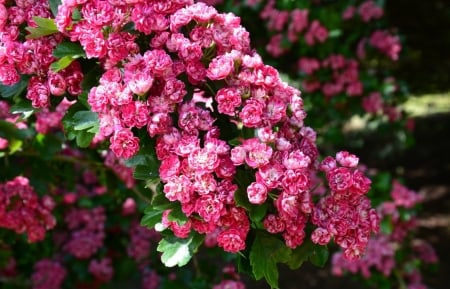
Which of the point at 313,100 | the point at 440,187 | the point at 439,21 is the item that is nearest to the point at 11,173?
the point at 313,100

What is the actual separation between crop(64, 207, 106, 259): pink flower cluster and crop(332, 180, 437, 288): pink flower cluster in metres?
1.44

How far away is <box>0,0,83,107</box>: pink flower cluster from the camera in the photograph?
5.88 ft

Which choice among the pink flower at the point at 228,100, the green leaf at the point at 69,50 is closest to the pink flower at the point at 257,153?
the pink flower at the point at 228,100

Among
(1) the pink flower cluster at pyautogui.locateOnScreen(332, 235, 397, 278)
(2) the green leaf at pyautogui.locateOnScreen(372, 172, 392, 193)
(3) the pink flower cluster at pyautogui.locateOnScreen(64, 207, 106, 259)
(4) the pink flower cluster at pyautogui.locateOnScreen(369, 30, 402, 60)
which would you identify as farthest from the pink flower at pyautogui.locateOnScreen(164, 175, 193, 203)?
(4) the pink flower cluster at pyautogui.locateOnScreen(369, 30, 402, 60)

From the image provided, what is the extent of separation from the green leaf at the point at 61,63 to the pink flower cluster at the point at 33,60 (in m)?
0.06

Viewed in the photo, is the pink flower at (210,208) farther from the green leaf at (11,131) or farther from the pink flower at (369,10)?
the pink flower at (369,10)

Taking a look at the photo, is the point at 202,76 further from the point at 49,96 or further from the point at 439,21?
the point at 439,21

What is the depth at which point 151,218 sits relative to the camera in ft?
5.88

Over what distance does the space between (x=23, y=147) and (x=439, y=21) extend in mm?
4285

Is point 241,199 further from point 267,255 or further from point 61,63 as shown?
point 61,63

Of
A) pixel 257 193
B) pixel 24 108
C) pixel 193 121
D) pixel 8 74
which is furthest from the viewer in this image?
pixel 24 108

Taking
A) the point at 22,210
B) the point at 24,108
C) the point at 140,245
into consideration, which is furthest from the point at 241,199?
the point at 140,245

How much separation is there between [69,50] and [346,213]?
877mm

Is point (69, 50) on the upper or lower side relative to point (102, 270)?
upper
